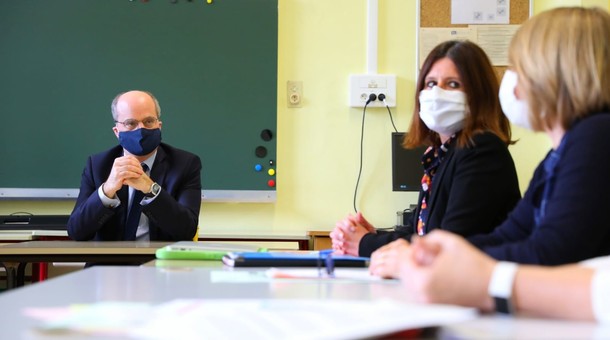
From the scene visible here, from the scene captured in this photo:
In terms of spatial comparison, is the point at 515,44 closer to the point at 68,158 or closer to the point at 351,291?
the point at 351,291

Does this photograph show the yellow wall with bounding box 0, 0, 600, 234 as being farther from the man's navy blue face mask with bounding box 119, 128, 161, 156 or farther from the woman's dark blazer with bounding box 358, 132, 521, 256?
the woman's dark blazer with bounding box 358, 132, 521, 256

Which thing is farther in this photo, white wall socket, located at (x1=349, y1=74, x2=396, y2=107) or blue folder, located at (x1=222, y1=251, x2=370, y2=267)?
white wall socket, located at (x1=349, y1=74, x2=396, y2=107)

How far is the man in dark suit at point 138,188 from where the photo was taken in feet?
8.73

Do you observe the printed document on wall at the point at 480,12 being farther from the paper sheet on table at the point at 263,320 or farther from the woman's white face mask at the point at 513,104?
the paper sheet on table at the point at 263,320

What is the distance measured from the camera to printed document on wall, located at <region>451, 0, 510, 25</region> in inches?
172

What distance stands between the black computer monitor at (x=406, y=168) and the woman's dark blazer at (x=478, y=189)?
230 cm

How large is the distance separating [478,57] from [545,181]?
77 centimetres

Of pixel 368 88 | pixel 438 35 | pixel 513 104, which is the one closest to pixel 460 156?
pixel 513 104

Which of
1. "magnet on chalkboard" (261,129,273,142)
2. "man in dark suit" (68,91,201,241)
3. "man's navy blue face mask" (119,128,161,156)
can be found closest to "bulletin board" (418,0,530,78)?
"magnet on chalkboard" (261,129,273,142)

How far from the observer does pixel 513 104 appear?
138cm

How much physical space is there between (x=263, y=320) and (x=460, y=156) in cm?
115

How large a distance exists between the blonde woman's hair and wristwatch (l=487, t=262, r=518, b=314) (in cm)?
45

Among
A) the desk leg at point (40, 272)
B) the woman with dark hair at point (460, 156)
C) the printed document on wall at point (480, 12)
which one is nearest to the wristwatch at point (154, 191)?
the woman with dark hair at point (460, 156)

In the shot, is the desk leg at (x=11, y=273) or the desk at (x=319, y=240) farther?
the desk at (x=319, y=240)
